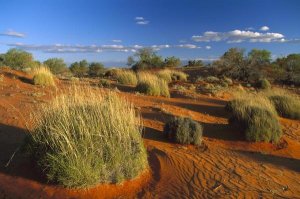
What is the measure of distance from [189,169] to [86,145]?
2407 millimetres

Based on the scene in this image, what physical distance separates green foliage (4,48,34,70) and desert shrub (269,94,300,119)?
19240 millimetres

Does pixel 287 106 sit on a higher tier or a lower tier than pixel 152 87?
lower

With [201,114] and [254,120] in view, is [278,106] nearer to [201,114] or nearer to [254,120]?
[201,114]

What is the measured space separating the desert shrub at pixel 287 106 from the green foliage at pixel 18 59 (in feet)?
63.1

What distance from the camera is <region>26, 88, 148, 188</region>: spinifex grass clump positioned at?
5.57 metres

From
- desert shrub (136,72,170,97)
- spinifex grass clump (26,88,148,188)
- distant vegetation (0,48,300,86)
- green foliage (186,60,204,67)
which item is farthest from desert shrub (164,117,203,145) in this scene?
green foliage (186,60,204,67)

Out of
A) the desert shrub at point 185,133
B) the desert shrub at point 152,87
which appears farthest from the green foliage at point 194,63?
the desert shrub at point 185,133

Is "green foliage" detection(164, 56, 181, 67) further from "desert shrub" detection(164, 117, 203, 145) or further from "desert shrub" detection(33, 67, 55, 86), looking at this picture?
"desert shrub" detection(164, 117, 203, 145)

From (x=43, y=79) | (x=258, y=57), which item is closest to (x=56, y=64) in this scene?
(x=43, y=79)

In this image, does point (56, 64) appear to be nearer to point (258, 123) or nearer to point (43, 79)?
point (43, 79)

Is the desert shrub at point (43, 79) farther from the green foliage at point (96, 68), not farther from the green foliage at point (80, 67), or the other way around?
the green foliage at point (80, 67)

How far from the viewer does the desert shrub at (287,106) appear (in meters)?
14.6

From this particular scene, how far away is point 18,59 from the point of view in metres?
27.0

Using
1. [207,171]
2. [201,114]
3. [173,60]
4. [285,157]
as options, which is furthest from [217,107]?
[173,60]
